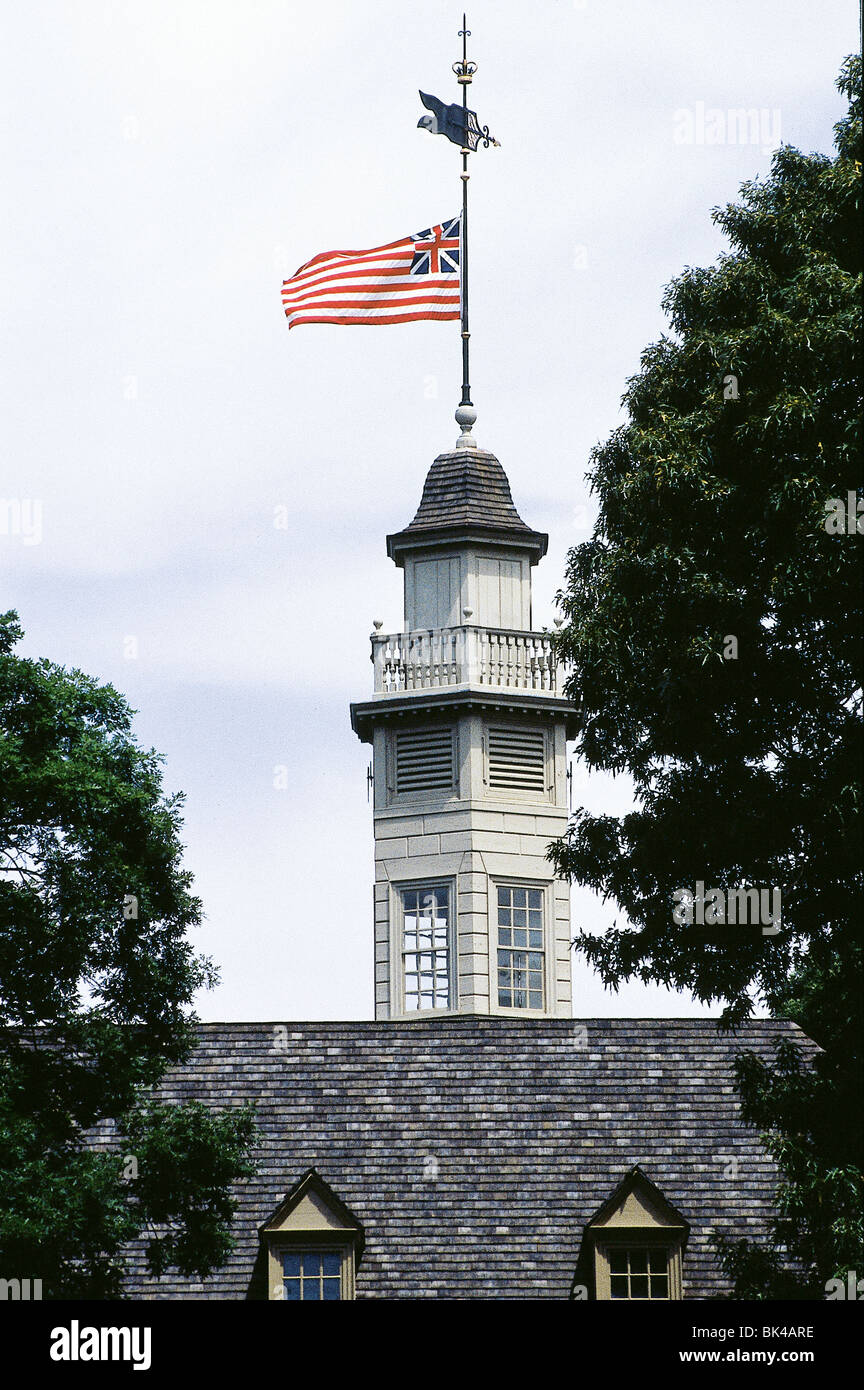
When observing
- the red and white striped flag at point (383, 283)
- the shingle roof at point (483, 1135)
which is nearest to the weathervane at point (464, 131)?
the red and white striped flag at point (383, 283)

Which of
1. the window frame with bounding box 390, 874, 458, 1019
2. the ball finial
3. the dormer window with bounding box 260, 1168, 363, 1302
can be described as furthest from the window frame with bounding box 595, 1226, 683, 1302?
the ball finial

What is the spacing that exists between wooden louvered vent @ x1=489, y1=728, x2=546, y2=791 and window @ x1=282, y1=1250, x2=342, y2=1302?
15.3m

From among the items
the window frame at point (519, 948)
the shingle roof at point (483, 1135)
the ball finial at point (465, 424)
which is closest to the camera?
the shingle roof at point (483, 1135)

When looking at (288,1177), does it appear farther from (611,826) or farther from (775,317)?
(775,317)

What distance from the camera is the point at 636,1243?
103ft

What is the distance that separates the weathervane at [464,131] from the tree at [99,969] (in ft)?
69.8

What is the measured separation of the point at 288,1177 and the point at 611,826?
921 cm

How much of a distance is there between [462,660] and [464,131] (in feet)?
38.4

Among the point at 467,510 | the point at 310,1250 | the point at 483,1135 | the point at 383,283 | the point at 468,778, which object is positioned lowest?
the point at 310,1250

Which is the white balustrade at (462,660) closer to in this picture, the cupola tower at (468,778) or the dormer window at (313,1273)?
the cupola tower at (468,778)

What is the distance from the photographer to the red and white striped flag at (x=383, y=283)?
41.0 metres

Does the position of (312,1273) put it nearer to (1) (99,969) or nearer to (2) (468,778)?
(1) (99,969)

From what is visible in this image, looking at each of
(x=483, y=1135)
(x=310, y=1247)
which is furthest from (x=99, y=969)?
(x=483, y=1135)
